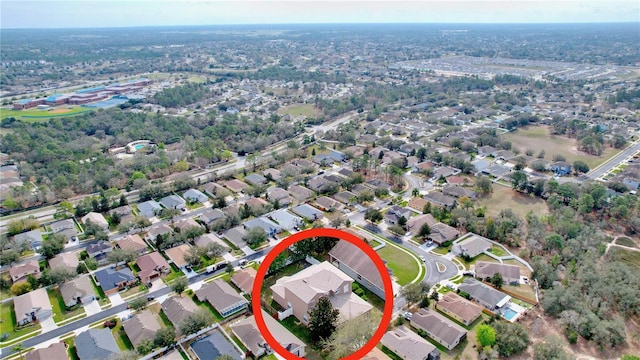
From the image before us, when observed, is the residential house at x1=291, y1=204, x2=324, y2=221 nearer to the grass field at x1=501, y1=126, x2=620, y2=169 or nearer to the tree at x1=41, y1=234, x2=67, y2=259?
the tree at x1=41, y1=234, x2=67, y2=259

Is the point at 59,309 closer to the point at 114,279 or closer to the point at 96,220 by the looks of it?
the point at 114,279

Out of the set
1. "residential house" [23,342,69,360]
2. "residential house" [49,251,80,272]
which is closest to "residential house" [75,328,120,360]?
"residential house" [23,342,69,360]

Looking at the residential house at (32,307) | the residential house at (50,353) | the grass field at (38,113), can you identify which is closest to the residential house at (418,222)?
the residential house at (50,353)

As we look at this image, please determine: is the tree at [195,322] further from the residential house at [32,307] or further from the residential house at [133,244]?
the residential house at [133,244]

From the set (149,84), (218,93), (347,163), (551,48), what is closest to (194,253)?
(347,163)


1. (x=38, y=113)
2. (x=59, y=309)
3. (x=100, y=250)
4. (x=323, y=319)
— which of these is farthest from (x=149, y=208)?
(x=38, y=113)

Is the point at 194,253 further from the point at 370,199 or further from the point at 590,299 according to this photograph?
the point at 590,299
